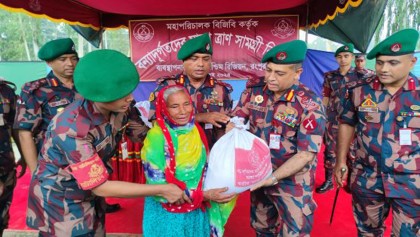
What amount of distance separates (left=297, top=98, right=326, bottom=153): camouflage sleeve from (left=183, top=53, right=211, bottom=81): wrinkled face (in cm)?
104

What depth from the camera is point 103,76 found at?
3.86 feet

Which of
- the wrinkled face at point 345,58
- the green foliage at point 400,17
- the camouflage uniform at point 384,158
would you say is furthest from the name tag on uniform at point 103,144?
the green foliage at point 400,17

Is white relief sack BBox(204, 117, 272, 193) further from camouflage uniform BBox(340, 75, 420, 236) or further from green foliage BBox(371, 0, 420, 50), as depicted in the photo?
green foliage BBox(371, 0, 420, 50)

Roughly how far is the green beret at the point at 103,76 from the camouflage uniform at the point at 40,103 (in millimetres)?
1208

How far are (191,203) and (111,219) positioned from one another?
1.87 meters

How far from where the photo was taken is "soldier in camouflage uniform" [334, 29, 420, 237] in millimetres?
1833

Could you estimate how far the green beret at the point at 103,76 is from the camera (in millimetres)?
1179

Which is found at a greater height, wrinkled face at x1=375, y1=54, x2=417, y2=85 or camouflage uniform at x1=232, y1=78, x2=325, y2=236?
wrinkled face at x1=375, y1=54, x2=417, y2=85

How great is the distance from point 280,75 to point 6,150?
2020mm

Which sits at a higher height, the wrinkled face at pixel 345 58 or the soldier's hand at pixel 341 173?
the wrinkled face at pixel 345 58

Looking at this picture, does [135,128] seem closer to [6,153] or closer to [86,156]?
[86,156]

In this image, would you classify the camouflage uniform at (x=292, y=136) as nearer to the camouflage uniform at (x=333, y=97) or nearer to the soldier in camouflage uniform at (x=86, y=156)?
the soldier in camouflage uniform at (x=86, y=156)

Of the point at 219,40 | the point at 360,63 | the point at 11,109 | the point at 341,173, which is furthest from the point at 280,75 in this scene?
the point at 219,40

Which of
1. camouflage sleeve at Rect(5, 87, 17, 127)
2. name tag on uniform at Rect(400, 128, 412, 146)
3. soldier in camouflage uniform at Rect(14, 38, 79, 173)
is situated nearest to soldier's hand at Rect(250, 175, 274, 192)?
name tag on uniform at Rect(400, 128, 412, 146)
